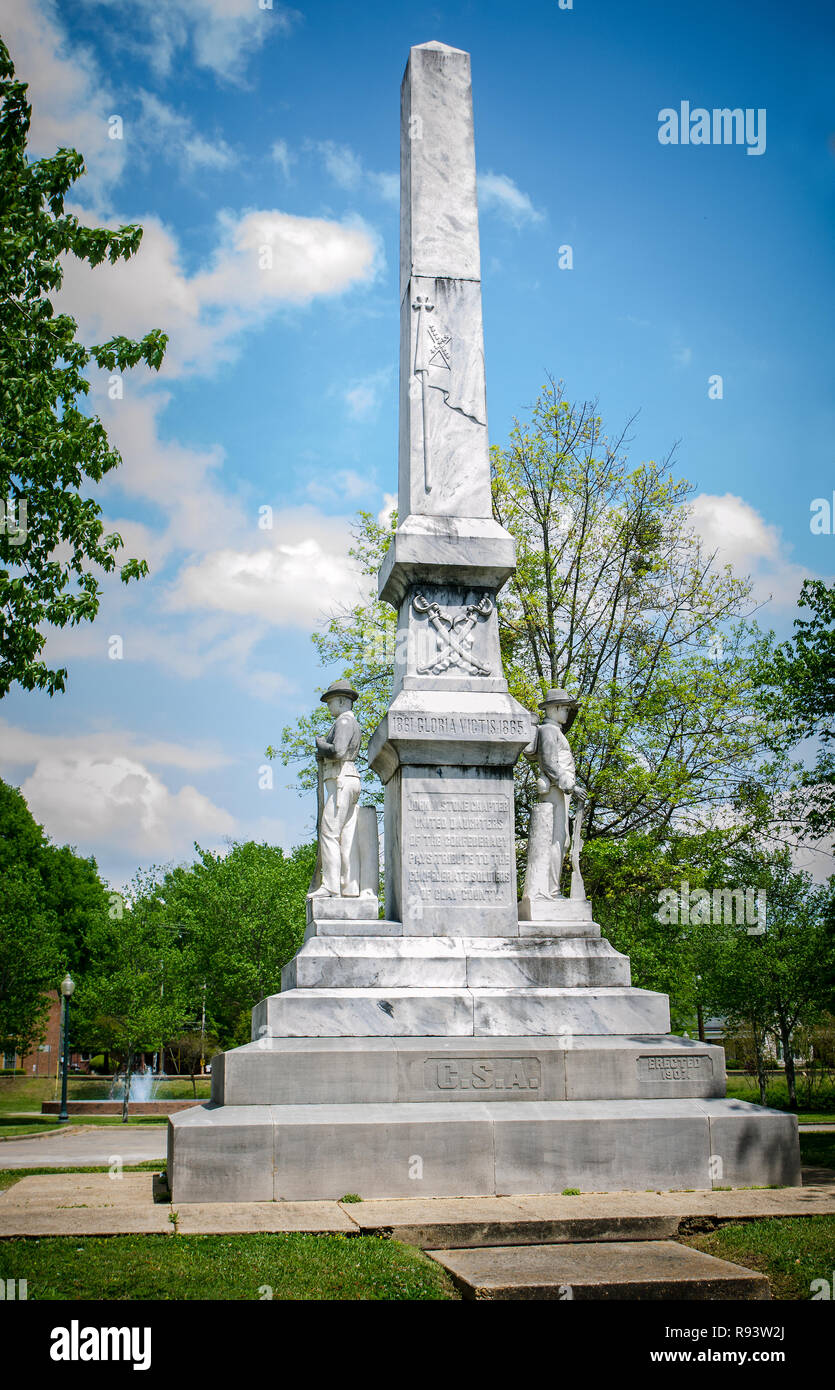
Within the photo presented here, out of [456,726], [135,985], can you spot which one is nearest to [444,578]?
[456,726]

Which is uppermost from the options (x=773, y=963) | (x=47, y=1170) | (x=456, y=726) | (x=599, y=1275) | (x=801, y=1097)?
(x=456, y=726)

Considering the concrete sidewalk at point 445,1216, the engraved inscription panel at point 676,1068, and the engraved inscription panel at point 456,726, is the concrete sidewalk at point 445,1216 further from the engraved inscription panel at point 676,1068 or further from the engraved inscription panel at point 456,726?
the engraved inscription panel at point 456,726

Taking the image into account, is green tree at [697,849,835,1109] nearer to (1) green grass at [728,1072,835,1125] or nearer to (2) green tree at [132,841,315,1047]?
A: (1) green grass at [728,1072,835,1125]

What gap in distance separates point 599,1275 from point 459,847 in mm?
5047

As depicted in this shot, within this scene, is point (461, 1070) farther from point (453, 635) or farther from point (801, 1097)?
point (801, 1097)

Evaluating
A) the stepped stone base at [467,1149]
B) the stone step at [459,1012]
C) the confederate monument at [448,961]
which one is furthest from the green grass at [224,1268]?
the stone step at [459,1012]

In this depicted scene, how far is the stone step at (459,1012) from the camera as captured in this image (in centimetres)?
900

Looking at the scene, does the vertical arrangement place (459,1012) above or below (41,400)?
below

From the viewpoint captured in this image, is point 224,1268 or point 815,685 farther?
point 815,685

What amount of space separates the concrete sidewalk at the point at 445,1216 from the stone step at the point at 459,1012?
1523mm

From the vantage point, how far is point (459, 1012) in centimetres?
925

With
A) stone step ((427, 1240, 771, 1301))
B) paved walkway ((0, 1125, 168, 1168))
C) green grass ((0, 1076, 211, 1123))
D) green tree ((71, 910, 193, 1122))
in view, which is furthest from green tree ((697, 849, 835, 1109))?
stone step ((427, 1240, 771, 1301))

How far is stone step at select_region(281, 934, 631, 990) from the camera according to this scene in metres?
9.41
